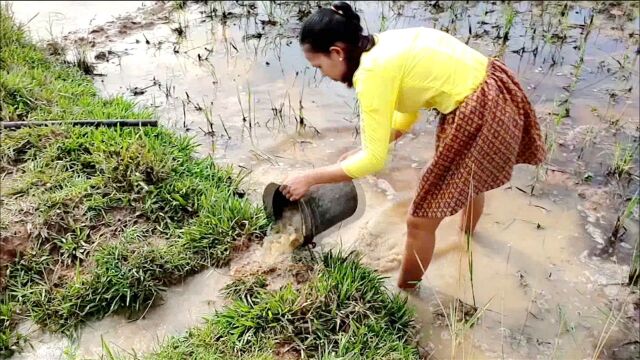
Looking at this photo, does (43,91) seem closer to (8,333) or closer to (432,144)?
(8,333)

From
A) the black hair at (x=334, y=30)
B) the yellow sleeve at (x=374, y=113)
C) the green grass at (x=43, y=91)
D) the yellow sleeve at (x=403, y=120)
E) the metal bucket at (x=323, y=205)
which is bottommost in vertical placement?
the metal bucket at (x=323, y=205)

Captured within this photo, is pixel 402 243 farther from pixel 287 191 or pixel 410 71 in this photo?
pixel 410 71

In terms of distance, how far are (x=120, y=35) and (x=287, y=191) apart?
12.3 ft

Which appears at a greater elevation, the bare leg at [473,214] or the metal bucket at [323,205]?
the metal bucket at [323,205]

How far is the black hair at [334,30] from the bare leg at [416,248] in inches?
34.2

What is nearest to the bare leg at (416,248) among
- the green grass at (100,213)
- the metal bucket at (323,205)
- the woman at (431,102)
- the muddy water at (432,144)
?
the woman at (431,102)

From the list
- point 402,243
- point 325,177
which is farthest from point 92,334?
point 402,243

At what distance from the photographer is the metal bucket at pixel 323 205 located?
2.76 m

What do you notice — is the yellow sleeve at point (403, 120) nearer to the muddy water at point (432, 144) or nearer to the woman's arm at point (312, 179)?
the woman's arm at point (312, 179)

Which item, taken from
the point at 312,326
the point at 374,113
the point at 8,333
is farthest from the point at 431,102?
the point at 8,333

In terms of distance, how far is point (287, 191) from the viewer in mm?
2537

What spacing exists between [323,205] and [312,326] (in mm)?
565

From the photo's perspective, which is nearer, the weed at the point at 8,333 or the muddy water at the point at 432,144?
the weed at the point at 8,333

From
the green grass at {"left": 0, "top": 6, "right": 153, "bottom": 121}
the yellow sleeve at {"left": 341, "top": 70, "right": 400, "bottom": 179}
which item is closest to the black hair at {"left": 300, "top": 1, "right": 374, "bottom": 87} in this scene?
the yellow sleeve at {"left": 341, "top": 70, "right": 400, "bottom": 179}
